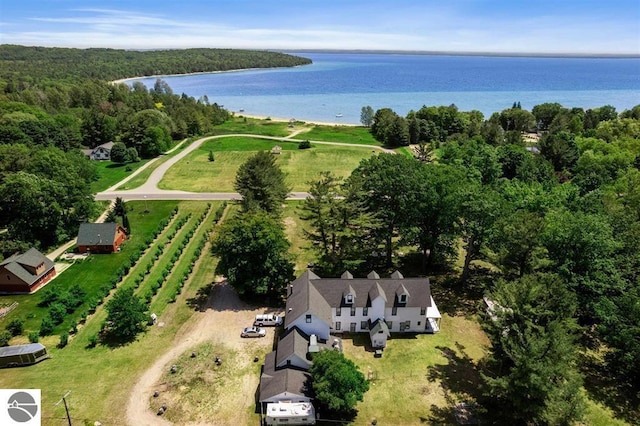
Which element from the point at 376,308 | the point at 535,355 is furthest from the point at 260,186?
the point at 535,355

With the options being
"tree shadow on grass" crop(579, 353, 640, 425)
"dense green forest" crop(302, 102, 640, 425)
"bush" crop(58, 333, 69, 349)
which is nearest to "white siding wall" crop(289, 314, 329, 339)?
"dense green forest" crop(302, 102, 640, 425)

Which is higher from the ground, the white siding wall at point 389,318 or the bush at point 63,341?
the white siding wall at point 389,318

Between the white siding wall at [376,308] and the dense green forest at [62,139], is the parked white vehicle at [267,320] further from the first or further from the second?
the dense green forest at [62,139]

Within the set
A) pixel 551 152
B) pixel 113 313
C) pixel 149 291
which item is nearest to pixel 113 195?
pixel 149 291

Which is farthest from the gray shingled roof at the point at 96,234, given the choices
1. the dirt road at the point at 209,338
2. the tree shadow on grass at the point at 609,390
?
the tree shadow on grass at the point at 609,390

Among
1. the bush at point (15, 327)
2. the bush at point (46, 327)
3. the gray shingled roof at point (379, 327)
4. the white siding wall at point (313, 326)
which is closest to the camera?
the white siding wall at point (313, 326)

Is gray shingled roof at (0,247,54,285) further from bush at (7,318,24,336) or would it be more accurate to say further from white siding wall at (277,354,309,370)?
white siding wall at (277,354,309,370)

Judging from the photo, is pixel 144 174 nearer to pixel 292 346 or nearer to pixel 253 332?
pixel 253 332

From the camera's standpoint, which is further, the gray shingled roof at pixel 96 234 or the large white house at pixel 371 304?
the gray shingled roof at pixel 96 234
